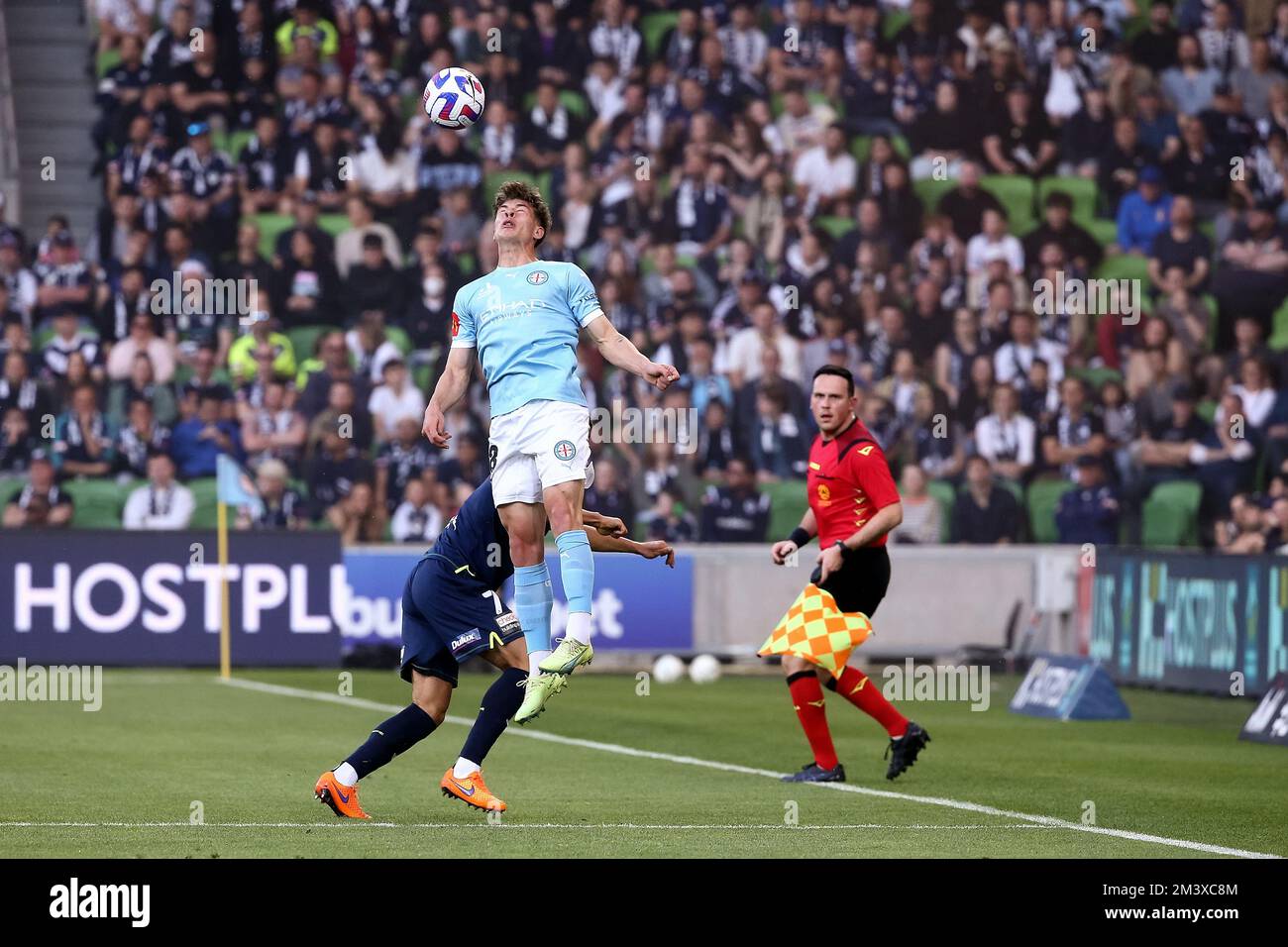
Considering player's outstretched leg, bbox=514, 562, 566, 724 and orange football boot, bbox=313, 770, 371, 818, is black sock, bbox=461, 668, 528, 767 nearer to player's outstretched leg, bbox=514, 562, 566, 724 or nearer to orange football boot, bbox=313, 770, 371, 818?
player's outstretched leg, bbox=514, 562, 566, 724

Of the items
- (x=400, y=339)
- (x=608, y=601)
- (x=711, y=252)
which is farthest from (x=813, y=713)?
(x=711, y=252)

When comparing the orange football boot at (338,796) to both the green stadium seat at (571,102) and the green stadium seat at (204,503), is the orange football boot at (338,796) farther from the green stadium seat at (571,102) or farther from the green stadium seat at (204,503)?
the green stadium seat at (571,102)

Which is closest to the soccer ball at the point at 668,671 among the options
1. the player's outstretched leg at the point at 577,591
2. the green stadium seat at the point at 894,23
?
the green stadium seat at the point at 894,23

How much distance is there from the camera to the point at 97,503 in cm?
2216

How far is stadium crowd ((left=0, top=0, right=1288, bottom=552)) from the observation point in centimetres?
2270

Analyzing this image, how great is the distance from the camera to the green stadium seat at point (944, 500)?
22.8m

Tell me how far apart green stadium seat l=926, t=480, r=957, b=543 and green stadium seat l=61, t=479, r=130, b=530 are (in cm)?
806

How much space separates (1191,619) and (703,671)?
14.9 ft

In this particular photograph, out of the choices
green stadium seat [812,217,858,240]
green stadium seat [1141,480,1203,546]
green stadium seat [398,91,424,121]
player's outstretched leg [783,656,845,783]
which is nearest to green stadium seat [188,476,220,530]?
green stadium seat [398,91,424,121]

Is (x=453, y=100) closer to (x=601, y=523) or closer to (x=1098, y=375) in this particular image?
(x=601, y=523)

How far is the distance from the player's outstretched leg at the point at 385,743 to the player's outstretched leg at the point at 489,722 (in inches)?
7.6

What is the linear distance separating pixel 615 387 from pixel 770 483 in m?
2.00
